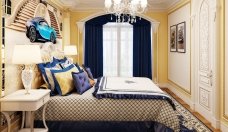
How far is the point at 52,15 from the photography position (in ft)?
17.0

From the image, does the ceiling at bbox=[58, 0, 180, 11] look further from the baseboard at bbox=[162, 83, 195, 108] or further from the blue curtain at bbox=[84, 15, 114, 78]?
the baseboard at bbox=[162, 83, 195, 108]

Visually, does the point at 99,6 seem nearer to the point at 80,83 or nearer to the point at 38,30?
the point at 38,30

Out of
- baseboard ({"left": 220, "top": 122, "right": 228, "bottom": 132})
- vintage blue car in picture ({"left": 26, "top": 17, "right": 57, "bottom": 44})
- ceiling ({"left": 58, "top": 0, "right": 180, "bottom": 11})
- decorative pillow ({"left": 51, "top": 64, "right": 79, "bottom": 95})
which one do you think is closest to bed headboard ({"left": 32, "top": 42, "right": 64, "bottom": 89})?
vintage blue car in picture ({"left": 26, "top": 17, "right": 57, "bottom": 44})

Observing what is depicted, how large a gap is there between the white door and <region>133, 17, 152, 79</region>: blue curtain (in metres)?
2.71

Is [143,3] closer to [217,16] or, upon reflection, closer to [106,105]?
[217,16]

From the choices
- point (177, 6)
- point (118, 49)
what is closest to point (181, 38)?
point (177, 6)

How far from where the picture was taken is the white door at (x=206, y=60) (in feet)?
13.1

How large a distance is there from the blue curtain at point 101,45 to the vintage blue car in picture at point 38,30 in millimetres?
2851

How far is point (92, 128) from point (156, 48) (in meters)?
4.77

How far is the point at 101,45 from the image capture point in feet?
24.9

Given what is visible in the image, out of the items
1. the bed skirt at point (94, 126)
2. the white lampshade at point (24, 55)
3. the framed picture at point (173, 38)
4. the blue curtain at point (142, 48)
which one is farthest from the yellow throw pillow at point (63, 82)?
the blue curtain at point (142, 48)

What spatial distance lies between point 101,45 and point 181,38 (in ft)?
8.54

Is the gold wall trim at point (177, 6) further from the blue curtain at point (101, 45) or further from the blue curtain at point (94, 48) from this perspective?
the blue curtain at point (94, 48)

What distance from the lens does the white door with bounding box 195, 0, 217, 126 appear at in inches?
157
